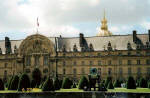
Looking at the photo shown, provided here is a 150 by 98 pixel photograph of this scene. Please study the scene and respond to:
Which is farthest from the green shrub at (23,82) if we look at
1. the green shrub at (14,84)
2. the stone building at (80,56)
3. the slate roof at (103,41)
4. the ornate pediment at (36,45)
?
the slate roof at (103,41)

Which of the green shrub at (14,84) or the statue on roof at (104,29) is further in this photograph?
the statue on roof at (104,29)

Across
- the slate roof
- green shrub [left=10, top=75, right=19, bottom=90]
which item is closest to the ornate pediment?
the slate roof

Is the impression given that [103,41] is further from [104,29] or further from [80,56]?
[104,29]

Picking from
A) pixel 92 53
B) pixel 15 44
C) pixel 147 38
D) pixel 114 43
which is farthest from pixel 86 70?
pixel 15 44

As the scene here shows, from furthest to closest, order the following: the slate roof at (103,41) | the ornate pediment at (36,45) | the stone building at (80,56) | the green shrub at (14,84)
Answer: the ornate pediment at (36,45) < the slate roof at (103,41) < the stone building at (80,56) < the green shrub at (14,84)

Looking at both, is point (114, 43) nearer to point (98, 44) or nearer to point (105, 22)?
point (98, 44)

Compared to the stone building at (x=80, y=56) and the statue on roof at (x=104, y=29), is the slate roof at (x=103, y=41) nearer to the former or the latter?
the stone building at (x=80, y=56)

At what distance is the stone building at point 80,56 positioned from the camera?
293 ft

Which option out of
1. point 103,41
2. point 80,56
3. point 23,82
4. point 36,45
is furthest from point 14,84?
point 103,41

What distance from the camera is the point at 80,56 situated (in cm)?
9331

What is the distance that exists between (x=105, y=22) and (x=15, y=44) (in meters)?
48.3

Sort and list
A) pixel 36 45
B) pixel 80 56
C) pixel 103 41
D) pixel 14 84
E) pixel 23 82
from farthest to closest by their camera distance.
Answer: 1. pixel 36 45
2. pixel 103 41
3. pixel 80 56
4. pixel 14 84
5. pixel 23 82

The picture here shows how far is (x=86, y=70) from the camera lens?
9250cm

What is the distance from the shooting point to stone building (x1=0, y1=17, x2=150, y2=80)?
293 ft
